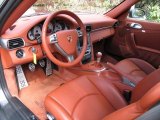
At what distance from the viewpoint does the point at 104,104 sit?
188 cm

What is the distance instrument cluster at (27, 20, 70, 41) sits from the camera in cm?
227

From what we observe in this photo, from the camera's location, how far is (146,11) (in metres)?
3.02

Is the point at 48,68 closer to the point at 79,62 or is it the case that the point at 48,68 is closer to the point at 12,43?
the point at 79,62

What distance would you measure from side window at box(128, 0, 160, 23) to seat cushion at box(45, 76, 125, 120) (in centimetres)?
127

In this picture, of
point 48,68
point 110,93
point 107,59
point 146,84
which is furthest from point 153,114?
point 107,59

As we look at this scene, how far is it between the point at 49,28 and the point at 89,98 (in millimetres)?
792

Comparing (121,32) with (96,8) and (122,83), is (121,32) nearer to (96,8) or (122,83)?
(96,8)

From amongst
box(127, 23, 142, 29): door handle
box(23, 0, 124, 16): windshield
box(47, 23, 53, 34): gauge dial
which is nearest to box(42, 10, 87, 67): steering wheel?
box(47, 23, 53, 34): gauge dial

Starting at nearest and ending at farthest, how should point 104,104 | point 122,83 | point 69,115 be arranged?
point 69,115
point 104,104
point 122,83

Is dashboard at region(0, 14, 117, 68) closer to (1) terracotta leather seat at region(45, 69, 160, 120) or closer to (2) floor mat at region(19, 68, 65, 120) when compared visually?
(2) floor mat at region(19, 68, 65, 120)

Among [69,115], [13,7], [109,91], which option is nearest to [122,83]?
[109,91]

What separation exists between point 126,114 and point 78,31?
4.84 feet

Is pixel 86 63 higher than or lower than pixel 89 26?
lower

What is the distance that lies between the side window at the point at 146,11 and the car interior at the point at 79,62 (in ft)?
0.11
